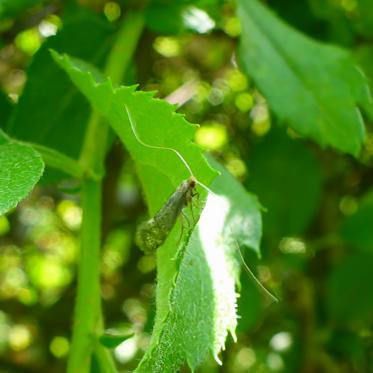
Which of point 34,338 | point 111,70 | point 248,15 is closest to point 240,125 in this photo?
point 34,338

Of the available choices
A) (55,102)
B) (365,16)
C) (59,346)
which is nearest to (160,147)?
(55,102)

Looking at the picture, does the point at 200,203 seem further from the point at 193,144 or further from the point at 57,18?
the point at 57,18

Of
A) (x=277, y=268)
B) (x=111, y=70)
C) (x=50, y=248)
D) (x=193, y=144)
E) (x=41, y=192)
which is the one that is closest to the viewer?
(x=193, y=144)

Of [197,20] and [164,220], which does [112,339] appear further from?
[197,20]

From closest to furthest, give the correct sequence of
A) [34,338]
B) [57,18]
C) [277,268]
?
[57,18], [277,268], [34,338]

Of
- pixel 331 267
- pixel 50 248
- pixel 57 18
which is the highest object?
pixel 57 18

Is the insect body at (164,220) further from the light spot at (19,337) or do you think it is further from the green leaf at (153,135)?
the light spot at (19,337)

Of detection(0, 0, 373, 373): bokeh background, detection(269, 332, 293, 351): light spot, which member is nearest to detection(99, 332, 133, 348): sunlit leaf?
detection(0, 0, 373, 373): bokeh background
